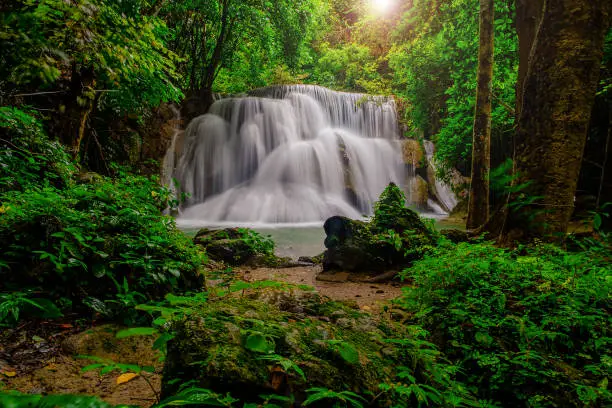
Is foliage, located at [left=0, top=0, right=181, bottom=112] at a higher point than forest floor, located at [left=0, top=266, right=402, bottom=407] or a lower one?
higher

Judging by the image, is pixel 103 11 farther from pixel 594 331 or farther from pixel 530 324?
pixel 594 331

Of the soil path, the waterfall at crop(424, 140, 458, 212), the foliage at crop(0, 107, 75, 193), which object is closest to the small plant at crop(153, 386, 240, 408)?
the soil path

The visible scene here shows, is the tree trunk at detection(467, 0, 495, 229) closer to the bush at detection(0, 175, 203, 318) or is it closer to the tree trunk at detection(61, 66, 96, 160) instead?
the bush at detection(0, 175, 203, 318)

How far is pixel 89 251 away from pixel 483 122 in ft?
22.7

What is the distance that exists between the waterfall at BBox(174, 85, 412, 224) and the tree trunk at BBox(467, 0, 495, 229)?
576 centimetres

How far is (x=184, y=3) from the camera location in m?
11.7

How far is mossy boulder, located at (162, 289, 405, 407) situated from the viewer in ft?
3.81

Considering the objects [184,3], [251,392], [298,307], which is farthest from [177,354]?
[184,3]

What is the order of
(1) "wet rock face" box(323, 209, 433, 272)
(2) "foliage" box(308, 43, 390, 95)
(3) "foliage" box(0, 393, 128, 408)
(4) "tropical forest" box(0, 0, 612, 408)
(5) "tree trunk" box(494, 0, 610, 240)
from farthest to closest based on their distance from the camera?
(2) "foliage" box(308, 43, 390, 95) < (1) "wet rock face" box(323, 209, 433, 272) < (5) "tree trunk" box(494, 0, 610, 240) < (4) "tropical forest" box(0, 0, 612, 408) < (3) "foliage" box(0, 393, 128, 408)

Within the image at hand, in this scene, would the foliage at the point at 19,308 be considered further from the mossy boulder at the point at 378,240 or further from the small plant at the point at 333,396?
the mossy boulder at the point at 378,240

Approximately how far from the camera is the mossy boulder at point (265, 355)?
3.81 ft

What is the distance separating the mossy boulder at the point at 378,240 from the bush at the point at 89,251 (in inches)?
95.6

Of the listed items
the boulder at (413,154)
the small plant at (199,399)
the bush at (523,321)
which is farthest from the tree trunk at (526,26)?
the boulder at (413,154)

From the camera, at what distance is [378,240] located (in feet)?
16.0
